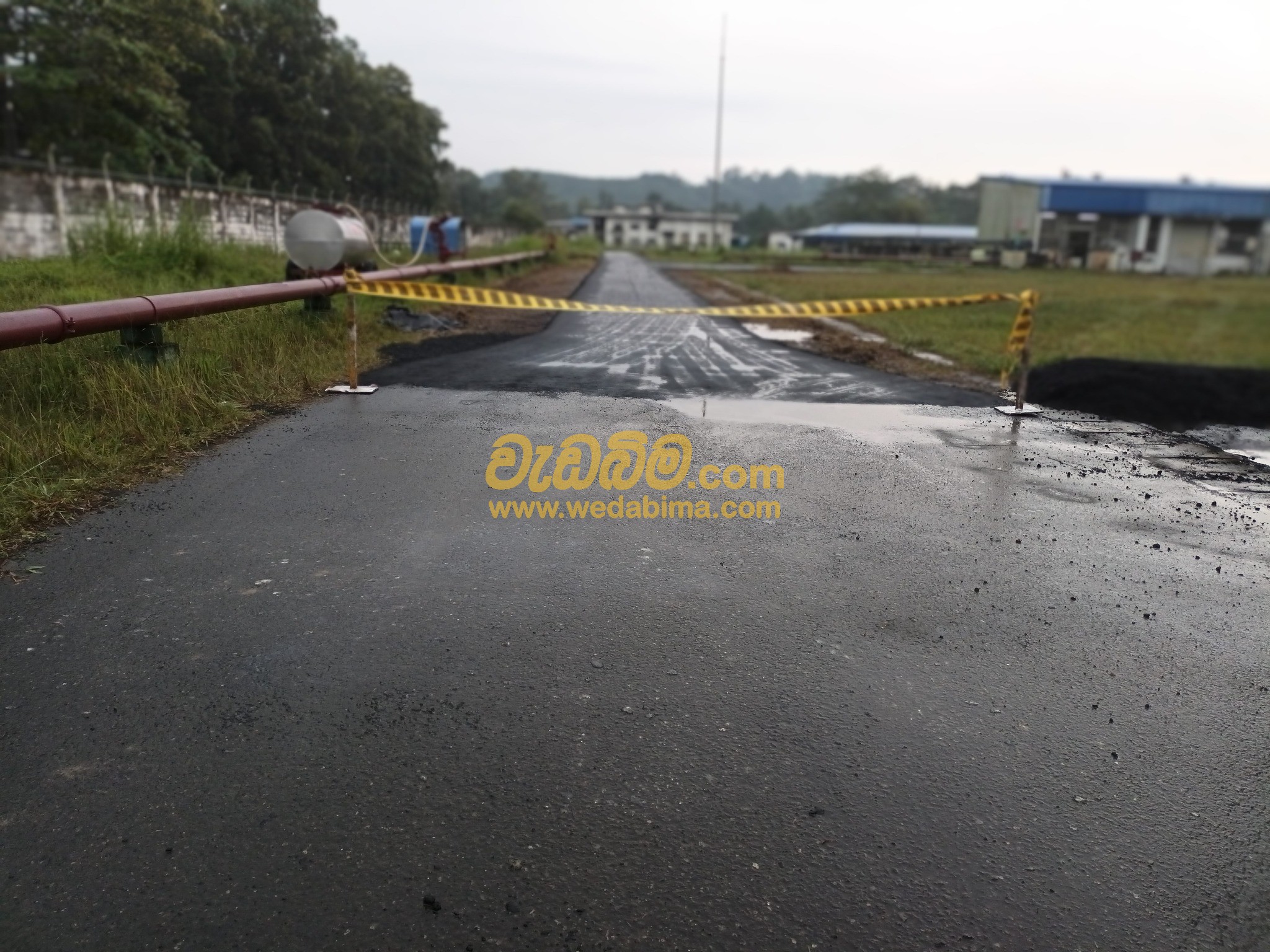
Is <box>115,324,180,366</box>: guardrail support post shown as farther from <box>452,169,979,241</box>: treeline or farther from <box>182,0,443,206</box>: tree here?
<box>452,169,979,241</box>: treeline

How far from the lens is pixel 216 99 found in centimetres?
4281

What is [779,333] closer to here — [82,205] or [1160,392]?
[1160,392]

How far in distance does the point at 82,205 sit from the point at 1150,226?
77.7 ft

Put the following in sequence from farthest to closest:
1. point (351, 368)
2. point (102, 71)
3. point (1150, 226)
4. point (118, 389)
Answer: point (102, 71)
point (1150, 226)
point (351, 368)
point (118, 389)

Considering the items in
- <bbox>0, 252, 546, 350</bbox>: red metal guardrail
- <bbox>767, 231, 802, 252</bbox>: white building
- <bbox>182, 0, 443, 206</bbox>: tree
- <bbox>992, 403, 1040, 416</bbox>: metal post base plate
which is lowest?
<bbox>992, 403, 1040, 416</bbox>: metal post base plate

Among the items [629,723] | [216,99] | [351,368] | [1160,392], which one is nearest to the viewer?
[629,723]

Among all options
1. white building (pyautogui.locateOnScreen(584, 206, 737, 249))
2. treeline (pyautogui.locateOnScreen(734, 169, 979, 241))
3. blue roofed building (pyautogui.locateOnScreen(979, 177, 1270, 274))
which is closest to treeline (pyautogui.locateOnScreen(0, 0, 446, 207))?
blue roofed building (pyautogui.locateOnScreen(979, 177, 1270, 274))

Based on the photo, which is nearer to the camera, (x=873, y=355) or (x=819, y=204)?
(x=873, y=355)

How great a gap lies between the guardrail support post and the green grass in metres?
9.08

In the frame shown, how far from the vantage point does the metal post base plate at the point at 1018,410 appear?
842 centimetres

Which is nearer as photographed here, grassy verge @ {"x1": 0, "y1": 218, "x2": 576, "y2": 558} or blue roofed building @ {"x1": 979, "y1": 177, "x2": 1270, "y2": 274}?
grassy verge @ {"x1": 0, "y1": 218, "x2": 576, "y2": 558}

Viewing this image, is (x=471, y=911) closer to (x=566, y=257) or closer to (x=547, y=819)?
(x=547, y=819)

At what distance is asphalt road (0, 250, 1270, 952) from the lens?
2186mm

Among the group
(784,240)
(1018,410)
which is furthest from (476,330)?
(784,240)
